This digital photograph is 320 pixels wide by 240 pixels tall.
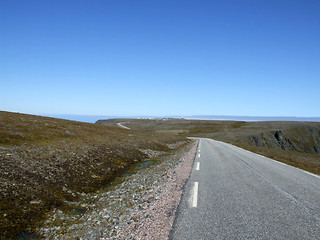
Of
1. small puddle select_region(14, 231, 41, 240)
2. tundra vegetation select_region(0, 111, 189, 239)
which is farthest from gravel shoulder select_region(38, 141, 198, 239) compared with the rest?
tundra vegetation select_region(0, 111, 189, 239)

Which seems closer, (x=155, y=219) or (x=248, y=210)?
(x=155, y=219)

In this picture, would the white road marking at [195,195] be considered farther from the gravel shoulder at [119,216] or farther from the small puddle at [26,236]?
the small puddle at [26,236]

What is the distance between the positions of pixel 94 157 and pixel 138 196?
972 cm

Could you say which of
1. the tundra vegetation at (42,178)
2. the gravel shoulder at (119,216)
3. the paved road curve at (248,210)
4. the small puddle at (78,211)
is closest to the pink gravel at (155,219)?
the gravel shoulder at (119,216)

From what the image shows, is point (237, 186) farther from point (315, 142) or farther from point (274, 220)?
point (315, 142)

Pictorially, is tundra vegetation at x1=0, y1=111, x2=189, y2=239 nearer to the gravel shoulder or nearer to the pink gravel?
the gravel shoulder

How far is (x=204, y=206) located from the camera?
764cm

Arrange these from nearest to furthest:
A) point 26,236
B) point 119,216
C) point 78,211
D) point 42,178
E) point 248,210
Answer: point 26,236, point 248,210, point 119,216, point 78,211, point 42,178

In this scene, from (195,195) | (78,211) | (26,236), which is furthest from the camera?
(78,211)

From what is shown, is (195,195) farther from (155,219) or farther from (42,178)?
(42,178)

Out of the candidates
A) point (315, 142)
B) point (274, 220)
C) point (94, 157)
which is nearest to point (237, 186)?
point (274, 220)

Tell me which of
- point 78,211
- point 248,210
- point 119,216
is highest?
point 248,210

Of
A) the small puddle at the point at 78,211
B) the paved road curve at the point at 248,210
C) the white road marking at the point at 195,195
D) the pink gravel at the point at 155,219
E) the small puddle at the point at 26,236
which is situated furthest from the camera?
the small puddle at the point at 78,211

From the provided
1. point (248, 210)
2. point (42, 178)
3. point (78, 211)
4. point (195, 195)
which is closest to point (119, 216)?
point (78, 211)
